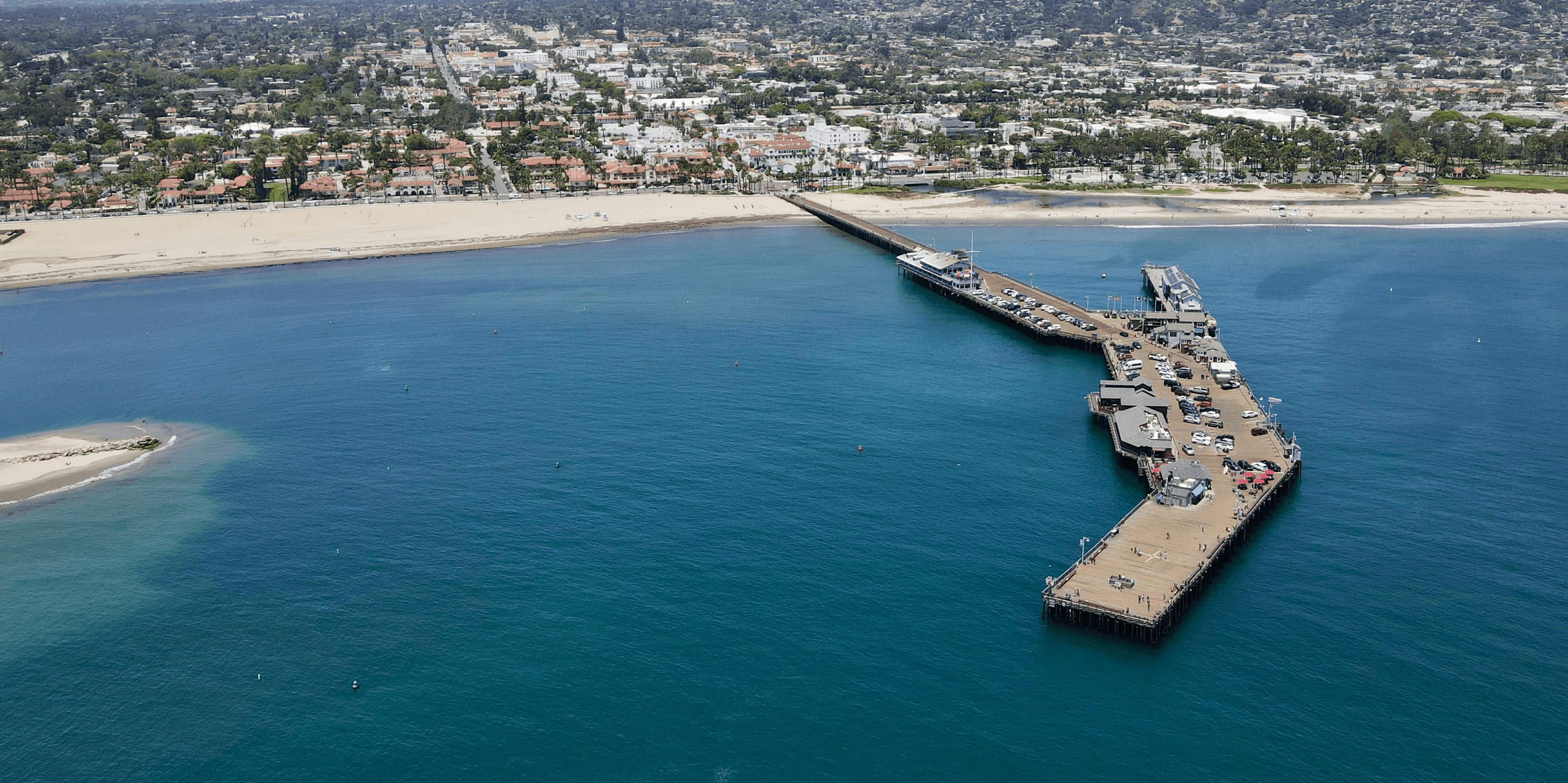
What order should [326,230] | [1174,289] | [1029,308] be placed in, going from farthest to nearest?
[326,230] → [1029,308] → [1174,289]

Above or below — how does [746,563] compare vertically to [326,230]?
below

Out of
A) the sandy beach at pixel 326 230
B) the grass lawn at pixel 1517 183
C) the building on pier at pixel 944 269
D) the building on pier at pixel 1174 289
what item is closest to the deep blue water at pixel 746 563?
the building on pier at pixel 1174 289

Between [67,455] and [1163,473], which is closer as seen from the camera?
[1163,473]

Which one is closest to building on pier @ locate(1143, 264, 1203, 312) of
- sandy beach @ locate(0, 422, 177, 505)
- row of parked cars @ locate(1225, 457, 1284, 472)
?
row of parked cars @ locate(1225, 457, 1284, 472)

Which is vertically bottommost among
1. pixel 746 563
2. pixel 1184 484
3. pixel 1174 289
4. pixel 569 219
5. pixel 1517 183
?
pixel 746 563

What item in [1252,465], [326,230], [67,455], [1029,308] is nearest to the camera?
Answer: [1252,465]

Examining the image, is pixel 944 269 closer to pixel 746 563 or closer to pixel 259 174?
pixel 746 563

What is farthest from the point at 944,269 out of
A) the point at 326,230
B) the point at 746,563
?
the point at 326,230
